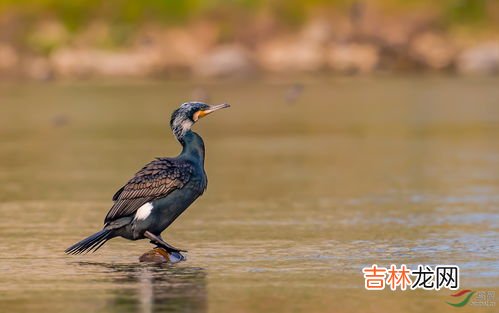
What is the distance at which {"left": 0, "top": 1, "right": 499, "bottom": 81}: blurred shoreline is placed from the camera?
75.4 metres

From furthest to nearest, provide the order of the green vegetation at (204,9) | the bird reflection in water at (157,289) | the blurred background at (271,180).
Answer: the green vegetation at (204,9)
the blurred background at (271,180)
the bird reflection in water at (157,289)

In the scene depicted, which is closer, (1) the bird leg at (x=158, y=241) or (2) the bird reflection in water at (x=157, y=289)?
(2) the bird reflection in water at (x=157, y=289)

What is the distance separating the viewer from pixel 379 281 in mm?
13047

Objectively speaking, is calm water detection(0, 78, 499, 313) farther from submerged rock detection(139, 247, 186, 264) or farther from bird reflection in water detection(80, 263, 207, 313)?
submerged rock detection(139, 247, 186, 264)

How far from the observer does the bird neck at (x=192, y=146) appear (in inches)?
Answer: 579

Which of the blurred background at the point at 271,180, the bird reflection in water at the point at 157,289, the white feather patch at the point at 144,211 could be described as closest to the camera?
the bird reflection in water at the point at 157,289

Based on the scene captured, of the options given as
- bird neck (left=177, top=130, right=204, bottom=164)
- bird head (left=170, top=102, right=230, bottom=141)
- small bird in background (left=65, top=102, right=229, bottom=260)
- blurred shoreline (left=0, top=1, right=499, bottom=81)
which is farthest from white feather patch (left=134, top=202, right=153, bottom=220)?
blurred shoreline (left=0, top=1, right=499, bottom=81)

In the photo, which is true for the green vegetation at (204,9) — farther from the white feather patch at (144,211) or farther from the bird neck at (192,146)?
the white feather patch at (144,211)

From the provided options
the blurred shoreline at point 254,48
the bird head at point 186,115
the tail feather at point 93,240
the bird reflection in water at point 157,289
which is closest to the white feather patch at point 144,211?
the tail feather at point 93,240

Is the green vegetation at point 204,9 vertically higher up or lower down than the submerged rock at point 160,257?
higher up

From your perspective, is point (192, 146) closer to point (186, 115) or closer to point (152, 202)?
point (186, 115)

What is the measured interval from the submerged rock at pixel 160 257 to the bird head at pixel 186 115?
1.15m

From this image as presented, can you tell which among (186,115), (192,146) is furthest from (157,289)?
(186,115)

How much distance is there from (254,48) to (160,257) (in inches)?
2673
